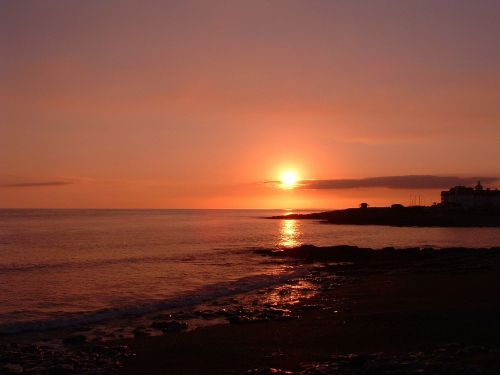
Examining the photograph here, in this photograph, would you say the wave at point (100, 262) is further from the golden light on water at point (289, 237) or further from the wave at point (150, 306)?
the golden light on water at point (289, 237)

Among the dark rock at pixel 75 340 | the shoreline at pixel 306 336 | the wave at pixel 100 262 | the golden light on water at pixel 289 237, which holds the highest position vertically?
the shoreline at pixel 306 336

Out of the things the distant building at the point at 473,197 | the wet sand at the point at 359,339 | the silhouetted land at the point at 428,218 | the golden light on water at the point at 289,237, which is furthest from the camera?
the distant building at the point at 473,197

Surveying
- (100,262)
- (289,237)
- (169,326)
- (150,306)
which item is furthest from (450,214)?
(169,326)

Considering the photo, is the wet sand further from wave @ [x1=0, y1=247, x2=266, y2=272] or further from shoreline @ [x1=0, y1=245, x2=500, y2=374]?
wave @ [x1=0, y1=247, x2=266, y2=272]

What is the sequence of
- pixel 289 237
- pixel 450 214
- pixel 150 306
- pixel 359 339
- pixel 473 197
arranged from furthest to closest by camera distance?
pixel 473 197 < pixel 450 214 < pixel 289 237 < pixel 150 306 < pixel 359 339

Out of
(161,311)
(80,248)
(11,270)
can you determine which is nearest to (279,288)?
(161,311)

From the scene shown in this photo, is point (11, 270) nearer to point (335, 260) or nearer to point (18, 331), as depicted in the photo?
point (18, 331)

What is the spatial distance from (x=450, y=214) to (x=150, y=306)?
117010mm

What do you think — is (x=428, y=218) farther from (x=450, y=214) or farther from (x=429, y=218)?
(x=450, y=214)

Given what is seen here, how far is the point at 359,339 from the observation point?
11914 millimetres

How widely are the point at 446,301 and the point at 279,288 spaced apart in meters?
8.17

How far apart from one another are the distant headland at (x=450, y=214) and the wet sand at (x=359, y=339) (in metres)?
89.6

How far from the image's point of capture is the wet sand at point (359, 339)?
31.2 feet

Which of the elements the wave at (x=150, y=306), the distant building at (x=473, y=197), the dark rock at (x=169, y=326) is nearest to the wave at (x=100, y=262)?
the wave at (x=150, y=306)
